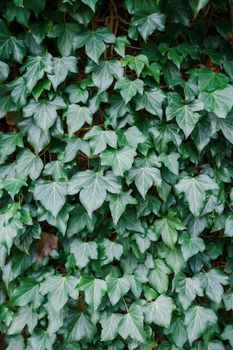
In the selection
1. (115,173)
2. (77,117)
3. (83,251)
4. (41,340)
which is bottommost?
(41,340)

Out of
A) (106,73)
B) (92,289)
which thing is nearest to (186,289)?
(92,289)

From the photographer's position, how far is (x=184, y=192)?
181cm

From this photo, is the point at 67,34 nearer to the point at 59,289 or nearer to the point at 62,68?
the point at 62,68

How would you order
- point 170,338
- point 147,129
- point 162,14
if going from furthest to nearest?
point 170,338 < point 147,129 < point 162,14

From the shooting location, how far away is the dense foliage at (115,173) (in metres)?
1.76

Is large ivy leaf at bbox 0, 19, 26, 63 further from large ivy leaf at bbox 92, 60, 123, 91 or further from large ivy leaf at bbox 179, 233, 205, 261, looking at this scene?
large ivy leaf at bbox 179, 233, 205, 261

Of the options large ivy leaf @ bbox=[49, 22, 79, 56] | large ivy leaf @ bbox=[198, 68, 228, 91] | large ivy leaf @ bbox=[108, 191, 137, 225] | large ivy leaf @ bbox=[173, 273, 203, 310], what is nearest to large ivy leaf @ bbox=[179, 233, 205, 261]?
large ivy leaf @ bbox=[173, 273, 203, 310]

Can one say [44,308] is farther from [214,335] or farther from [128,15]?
[128,15]

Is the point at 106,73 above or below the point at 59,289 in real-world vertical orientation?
above

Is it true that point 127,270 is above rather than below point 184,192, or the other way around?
below

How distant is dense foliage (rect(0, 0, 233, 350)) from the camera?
1758 millimetres

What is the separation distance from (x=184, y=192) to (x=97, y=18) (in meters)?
0.88

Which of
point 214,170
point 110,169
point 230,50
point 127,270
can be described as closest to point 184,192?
point 214,170

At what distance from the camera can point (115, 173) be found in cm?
171
